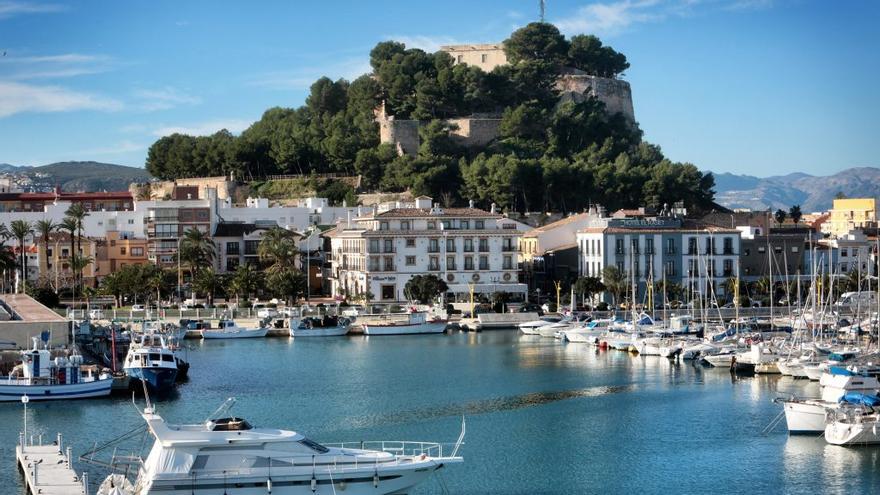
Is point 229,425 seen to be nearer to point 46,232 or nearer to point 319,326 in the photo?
point 319,326

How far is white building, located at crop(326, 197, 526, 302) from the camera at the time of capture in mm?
64500

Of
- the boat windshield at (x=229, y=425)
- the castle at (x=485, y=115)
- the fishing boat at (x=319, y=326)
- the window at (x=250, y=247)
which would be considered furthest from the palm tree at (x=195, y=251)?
the boat windshield at (x=229, y=425)

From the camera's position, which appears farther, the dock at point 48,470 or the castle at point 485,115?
the castle at point 485,115

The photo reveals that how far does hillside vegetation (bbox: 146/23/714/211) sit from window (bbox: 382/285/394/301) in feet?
52.5

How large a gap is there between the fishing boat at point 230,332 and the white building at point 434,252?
724 centimetres

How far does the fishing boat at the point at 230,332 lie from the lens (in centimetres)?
5769

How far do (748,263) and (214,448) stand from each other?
160ft

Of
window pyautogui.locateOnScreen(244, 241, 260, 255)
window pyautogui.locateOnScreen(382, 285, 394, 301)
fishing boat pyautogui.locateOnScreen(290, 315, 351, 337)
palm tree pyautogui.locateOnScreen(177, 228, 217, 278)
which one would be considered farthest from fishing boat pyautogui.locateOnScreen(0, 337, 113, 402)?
window pyautogui.locateOnScreen(244, 241, 260, 255)

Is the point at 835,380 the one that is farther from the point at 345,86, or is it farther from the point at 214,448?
the point at 345,86

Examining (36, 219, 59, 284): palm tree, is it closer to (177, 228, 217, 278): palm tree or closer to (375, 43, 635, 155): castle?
(177, 228, 217, 278): palm tree

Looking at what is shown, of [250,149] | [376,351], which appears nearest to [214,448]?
[376,351]

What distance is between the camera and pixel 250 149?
3583 inches

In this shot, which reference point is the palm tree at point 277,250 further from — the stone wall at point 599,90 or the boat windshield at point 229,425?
the boat windshield at point 229,425

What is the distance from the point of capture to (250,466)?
23.2 meters
